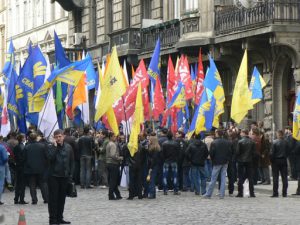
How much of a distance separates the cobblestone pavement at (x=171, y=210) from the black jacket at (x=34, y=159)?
0.78 metres

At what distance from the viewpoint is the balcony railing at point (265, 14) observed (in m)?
31.5

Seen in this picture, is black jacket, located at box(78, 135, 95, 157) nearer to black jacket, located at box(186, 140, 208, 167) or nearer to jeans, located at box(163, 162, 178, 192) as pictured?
jeans, located at box(163, 162, 178, 192)

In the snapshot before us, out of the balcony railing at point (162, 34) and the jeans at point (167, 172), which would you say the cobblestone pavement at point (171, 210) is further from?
the balcony railing at point (162, 34)

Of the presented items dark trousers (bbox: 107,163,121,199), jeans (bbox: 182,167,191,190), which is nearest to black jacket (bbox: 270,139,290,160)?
jeans (bbox: 182,167,191,190)

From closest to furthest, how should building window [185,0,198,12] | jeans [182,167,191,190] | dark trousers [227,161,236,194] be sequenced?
dark trousers [227,161,236,194]
jeans [182,167,191,190]
building window [185,0,198,12]

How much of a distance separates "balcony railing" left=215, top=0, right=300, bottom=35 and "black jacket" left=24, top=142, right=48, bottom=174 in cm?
1082

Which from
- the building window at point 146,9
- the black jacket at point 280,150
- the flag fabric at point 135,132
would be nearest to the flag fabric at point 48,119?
the flag fabric at point 135,132

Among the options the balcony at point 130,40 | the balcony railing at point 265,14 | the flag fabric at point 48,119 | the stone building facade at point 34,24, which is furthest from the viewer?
the stone building facade at point 34,24

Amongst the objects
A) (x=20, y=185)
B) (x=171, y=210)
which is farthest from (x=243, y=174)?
Result: (x=20, y=185)

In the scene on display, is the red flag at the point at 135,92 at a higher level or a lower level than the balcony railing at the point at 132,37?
lower

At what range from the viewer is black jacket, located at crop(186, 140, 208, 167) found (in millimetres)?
24969

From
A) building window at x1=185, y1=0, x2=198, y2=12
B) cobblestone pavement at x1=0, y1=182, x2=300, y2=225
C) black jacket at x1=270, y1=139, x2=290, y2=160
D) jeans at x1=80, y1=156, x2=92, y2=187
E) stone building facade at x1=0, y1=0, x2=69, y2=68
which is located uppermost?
stone building facade at x1=0, y1=0, x2=69, y2=68

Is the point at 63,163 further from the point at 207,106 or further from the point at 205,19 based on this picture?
the point at 205,19

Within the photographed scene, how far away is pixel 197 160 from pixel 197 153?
166mm
